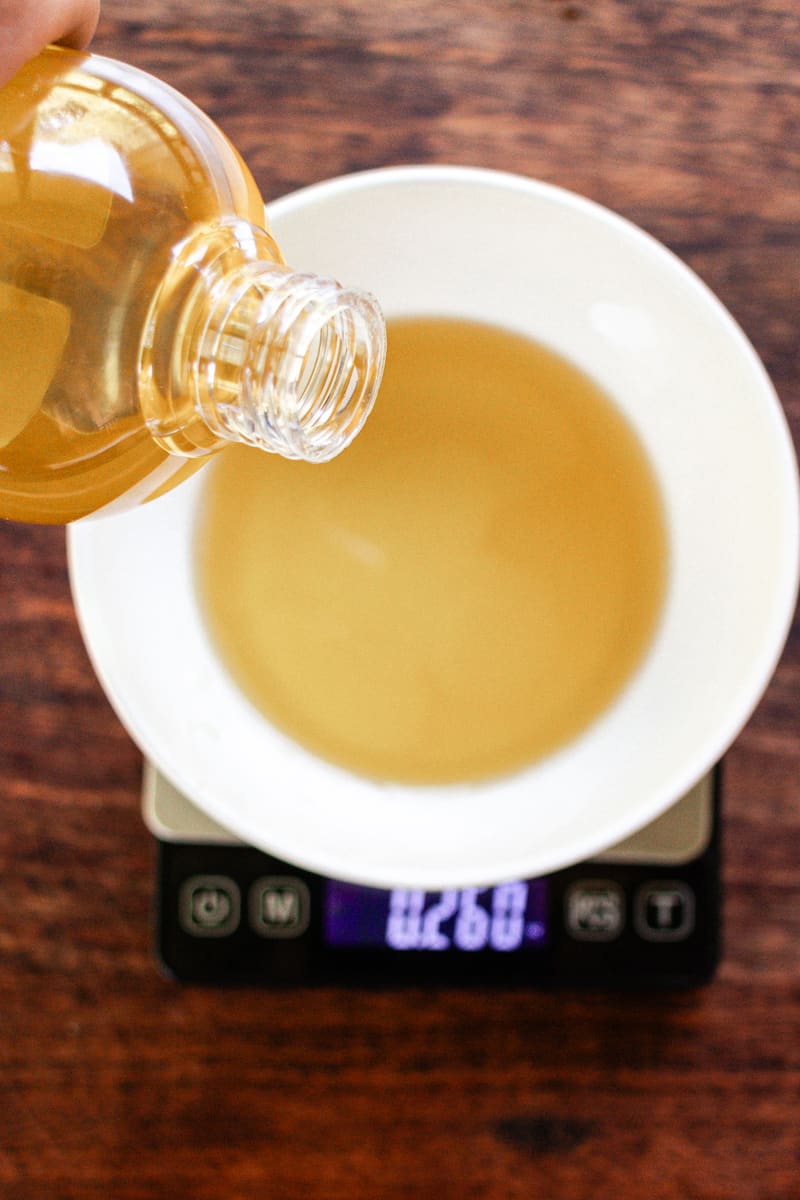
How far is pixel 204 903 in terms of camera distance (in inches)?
23.5

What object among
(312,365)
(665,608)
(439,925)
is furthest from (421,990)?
(312,365)

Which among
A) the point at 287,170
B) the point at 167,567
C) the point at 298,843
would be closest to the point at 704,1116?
the point at 298,843

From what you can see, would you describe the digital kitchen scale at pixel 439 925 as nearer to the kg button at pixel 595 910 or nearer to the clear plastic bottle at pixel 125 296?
the kg button at pixel 595 910

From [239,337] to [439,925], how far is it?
1.09 feet

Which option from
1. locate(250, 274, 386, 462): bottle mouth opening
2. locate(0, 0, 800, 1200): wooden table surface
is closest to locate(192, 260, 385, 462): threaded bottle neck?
locate(250, 274, 386, 462): bottle mouth opening

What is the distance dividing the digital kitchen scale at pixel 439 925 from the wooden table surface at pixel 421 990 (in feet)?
0.08

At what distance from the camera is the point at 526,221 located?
52 cm

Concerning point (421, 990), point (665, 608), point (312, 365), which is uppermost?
point (312, 365)

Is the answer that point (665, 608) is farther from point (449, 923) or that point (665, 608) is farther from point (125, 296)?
point (125, 296)

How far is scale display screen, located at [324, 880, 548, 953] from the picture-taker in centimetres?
60

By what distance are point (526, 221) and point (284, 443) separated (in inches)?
7.2

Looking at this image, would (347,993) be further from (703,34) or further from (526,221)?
(703,34)

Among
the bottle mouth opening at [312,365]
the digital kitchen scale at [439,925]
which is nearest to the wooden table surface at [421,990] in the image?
the digital kitchen scale at [439,925]

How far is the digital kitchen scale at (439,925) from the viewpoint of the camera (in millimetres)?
596
